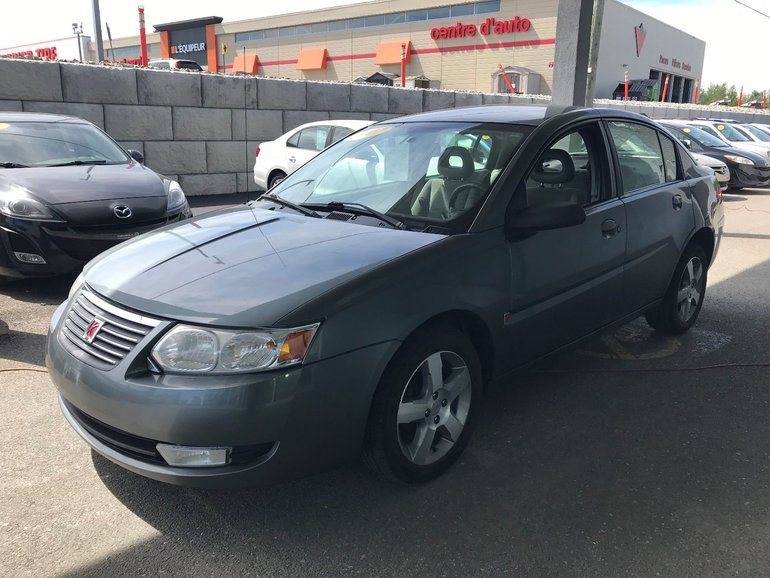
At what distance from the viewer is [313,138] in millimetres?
10227

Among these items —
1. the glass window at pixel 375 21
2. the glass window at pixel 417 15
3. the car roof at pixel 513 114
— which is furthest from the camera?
the glass window at pixel 375 21

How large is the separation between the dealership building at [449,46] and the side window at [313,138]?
87.9ft

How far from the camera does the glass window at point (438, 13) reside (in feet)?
160

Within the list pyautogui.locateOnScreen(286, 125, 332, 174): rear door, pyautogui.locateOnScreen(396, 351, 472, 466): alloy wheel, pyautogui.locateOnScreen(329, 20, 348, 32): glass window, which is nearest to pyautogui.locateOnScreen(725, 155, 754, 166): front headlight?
pyautogui.locateOnScreen(286, 125, 332, 174): rear door

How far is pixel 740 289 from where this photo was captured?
21.2ft

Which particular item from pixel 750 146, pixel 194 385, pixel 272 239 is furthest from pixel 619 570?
pixel 750 146

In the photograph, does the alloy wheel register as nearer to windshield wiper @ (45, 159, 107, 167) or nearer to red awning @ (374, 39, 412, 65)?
windshield wiper @ (45, 159, 107, 167)

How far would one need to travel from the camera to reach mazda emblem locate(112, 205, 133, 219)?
5641 millimetres

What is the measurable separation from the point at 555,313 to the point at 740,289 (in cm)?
397

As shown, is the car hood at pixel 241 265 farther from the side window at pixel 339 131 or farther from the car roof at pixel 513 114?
the side window at pixel 339 131

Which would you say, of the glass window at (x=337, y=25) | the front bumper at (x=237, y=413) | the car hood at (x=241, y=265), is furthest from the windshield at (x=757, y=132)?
the glass window at (x=337, y=25)

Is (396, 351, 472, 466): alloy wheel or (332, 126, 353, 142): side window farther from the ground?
(332, 126, 353, 142): side window

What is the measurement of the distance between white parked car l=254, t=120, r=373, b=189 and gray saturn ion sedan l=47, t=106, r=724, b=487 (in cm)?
582

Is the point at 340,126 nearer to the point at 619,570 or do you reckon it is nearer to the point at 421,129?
the point at 421,129
